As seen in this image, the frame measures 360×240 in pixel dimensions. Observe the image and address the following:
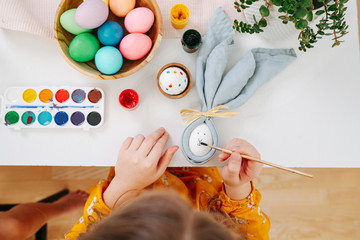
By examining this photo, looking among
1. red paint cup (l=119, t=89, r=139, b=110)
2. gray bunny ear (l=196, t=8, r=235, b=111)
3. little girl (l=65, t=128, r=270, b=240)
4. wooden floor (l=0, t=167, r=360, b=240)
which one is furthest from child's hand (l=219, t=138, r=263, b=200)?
wooden floor (l=0, t=167, r=360, b=240)

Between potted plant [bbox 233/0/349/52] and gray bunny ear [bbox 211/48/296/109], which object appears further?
gray bunny ear [bbox 211/48/296/109]

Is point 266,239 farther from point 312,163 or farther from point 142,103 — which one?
point 142,103

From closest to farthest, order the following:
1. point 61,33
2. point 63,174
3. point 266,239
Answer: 1. point 61,33
2. point 266,239
3. point 63,174

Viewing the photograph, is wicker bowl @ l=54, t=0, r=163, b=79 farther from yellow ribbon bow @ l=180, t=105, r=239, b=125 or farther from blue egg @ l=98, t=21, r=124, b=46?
yellow ribbon bow @ l=180, t=105, r=239, b=125

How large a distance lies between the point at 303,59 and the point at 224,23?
22 centimetres

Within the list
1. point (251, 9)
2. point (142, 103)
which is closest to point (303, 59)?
point (251, 9)

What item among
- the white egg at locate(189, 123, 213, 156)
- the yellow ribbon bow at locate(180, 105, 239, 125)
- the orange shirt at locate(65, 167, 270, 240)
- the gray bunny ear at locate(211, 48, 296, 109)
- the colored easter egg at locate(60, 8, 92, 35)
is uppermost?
the colored easter egg at locate(60, 8, 92, 35)

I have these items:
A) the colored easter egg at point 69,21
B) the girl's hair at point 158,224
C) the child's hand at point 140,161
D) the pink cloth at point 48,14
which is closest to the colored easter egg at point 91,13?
the colored easter egg at point 69,21

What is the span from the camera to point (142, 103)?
0.71 meters

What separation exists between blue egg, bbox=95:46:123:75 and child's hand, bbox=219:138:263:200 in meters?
0.32

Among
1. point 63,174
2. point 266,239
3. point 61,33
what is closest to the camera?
point 61,33

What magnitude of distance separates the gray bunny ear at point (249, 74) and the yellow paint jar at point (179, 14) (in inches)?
6.7

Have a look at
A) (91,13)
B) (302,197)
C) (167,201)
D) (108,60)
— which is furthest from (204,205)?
(302,197)

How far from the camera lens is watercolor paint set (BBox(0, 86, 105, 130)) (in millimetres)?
687
